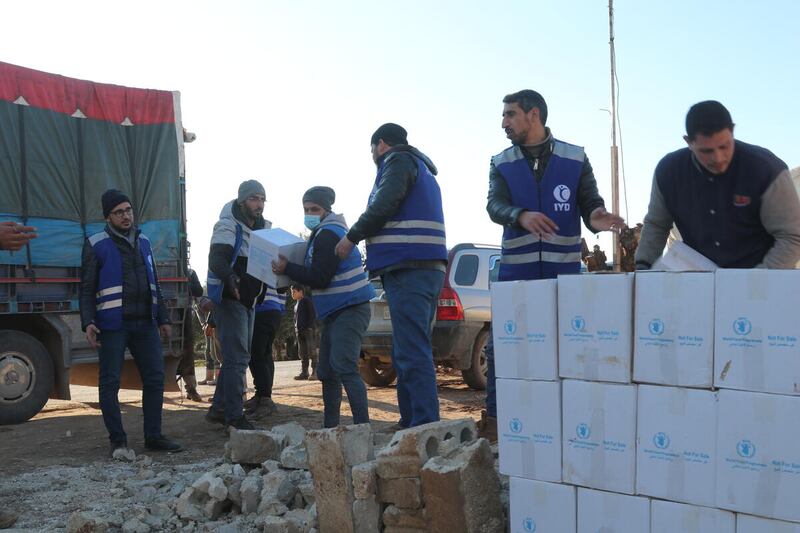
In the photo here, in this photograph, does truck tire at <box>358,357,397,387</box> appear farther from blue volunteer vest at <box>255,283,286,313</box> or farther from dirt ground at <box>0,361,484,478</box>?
blue volunteer vest at <box>255,283,286,313</box>

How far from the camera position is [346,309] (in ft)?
17.9

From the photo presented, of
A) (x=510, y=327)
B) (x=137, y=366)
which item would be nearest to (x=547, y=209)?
(x=510, y=327)

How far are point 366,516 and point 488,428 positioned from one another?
119cm

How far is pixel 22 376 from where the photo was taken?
26.4ft

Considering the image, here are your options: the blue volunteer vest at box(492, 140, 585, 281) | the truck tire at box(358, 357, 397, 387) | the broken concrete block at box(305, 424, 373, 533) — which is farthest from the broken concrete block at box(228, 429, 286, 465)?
the truck tire at box(358, 357, 397, 387)

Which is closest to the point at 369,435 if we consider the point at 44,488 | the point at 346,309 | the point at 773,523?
the point at 346,309

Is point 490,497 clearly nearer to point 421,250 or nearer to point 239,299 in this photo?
point 421,250

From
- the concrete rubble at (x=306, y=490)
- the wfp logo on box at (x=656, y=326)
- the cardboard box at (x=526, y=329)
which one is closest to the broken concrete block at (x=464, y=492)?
the concrete rubble at (x=306, y=490)

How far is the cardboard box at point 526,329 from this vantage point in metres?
3.27

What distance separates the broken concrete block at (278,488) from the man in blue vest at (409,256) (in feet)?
2.64

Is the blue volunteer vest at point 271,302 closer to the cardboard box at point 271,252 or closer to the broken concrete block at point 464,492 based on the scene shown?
the cardboard box at point 271,252

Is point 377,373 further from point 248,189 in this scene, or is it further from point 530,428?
Result: point 530,428

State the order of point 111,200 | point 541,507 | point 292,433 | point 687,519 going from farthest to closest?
point 111,200
point 292,433
point 541,507
point 687,519

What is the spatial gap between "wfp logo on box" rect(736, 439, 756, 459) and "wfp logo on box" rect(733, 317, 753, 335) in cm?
37
